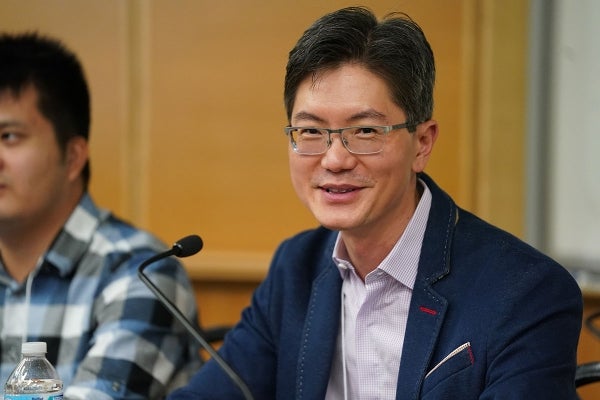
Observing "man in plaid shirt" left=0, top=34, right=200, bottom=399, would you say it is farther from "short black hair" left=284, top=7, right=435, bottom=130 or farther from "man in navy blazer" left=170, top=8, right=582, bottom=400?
"short black hair" left=284, top=7, right=435, bottom=130

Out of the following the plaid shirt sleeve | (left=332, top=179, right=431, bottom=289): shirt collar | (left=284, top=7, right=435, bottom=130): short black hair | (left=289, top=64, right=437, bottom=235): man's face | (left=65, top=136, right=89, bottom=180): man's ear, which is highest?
(left=284, top=7, right=435, bottom=130): short black hair

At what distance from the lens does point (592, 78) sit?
321cm

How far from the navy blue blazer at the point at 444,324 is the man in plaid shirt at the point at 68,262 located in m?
0.27

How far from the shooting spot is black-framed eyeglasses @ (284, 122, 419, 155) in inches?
73.6

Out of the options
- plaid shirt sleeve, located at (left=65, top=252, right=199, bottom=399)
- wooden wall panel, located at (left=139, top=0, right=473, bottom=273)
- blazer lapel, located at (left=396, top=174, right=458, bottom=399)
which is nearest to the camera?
blazer lapel, located at (left=396, top=174, right=458, bottom=399)

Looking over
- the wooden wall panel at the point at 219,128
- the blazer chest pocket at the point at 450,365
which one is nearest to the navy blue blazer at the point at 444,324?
the blazer chest pocket at the point at 450,365

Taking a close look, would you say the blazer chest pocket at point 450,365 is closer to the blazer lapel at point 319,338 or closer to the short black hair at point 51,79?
the blazer lapel at point 319,338

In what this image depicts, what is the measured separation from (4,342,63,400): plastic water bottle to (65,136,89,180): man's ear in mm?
897

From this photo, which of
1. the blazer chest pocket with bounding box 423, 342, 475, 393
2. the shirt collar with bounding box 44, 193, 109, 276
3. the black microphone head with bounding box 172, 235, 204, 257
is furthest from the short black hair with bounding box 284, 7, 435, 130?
the shirt collar with bounding box 44, 193, 109, 276

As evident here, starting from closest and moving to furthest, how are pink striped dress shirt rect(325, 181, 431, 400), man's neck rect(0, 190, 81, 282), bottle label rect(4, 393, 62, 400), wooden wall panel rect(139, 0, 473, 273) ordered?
bottle label rect(4, 393, 62, 400), pink striped dress shirt rect(325, 181, 431, 400), man's neck rect(0, 190, 81, 282), wooden wall panel rect(139, 0, 473, 273)

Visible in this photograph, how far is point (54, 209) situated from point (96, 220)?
12 centimetres

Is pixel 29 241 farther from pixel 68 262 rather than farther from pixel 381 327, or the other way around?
pixel 381 327

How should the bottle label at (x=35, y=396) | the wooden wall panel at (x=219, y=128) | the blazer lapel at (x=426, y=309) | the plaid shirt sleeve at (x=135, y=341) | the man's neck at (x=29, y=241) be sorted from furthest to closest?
the wooden wall panel at (x=219, y=128) → the man's neck at (x=29, y=241) → the plaid shirt sleeve at (x=135, y=341) → the blazer lapel at (x=426, y=309) → the bottle label at (x=35, y=396)

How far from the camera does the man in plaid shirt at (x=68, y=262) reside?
2398 millimetres
